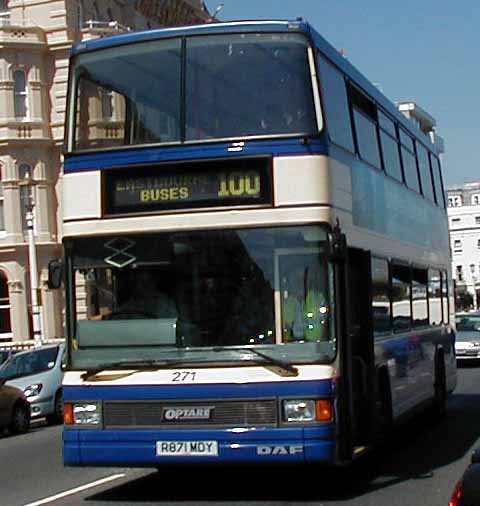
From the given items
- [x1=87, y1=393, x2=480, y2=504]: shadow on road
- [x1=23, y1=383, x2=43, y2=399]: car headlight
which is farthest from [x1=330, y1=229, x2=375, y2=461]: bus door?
[x1=23, y1=383, x2=43, y2=399]: car headlight

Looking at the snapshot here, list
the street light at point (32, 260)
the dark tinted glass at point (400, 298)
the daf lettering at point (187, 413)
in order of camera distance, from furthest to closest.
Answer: the street light at point (32, 260), the dark tinted glass at point (400, 298), the daf lettering at point (187, 413)

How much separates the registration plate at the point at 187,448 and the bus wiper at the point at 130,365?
688 mm

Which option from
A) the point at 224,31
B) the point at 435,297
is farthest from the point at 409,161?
the point at 224,31

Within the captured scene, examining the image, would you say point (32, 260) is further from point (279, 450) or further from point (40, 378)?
point (279, 450)

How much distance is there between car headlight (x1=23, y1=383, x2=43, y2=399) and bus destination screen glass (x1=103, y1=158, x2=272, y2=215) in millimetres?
13443

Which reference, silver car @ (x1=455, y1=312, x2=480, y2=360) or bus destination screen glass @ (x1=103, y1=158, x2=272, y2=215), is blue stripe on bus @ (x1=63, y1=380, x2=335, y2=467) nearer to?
bus destination screen glass @ (x1=103, y1=158, x2=272, y2=215)

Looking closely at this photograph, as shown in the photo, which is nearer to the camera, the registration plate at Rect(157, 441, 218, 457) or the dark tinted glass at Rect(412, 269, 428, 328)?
the registration plate at Rect(157, 441, 218, 457)

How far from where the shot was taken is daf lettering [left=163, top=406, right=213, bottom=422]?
10812mm

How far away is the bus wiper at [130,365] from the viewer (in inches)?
430

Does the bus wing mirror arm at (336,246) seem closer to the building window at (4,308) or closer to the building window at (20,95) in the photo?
the building window at (4,308)

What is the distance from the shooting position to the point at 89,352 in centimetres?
1120

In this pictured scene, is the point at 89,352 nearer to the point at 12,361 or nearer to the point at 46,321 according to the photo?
the point at 12,361

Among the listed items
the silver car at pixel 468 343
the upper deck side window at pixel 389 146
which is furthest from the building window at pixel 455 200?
the upper deck side window at pixel 389 146

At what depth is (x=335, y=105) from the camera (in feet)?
39.8
